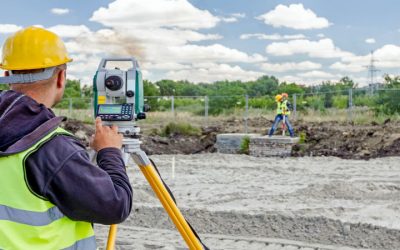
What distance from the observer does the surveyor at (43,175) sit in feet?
5.16

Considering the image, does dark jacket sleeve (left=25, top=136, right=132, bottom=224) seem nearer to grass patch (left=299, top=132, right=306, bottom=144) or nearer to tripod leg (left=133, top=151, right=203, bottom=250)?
tripod leg (left=133, top=151, right=203, bottom=250)

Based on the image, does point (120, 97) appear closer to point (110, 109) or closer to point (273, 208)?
point (110, 109)

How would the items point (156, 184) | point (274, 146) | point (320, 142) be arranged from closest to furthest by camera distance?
1. point (156, 184)
2. point (274, 146)
3. point (320, 142)

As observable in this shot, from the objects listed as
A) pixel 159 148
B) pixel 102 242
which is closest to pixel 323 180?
pixel 102 242

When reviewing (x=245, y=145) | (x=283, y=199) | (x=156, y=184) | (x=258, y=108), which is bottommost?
(x=283, y=199)

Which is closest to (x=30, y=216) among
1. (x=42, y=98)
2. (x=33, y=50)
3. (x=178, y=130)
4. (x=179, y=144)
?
(x=42, y=98)

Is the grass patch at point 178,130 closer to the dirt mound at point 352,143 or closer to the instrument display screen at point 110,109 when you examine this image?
the dirt mound at point 352,143

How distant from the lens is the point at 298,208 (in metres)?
6.83

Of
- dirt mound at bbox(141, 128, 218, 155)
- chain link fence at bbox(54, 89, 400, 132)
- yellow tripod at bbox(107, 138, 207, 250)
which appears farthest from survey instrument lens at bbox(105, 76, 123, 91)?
chain link fence at bbox(54, 89, 400, 132)

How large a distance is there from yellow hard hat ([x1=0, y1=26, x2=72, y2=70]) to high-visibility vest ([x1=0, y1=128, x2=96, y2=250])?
0.22 m

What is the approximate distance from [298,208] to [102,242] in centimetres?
247

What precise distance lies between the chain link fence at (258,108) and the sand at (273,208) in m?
7.88

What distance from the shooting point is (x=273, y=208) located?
6.89 m

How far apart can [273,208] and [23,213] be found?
5.51 m
